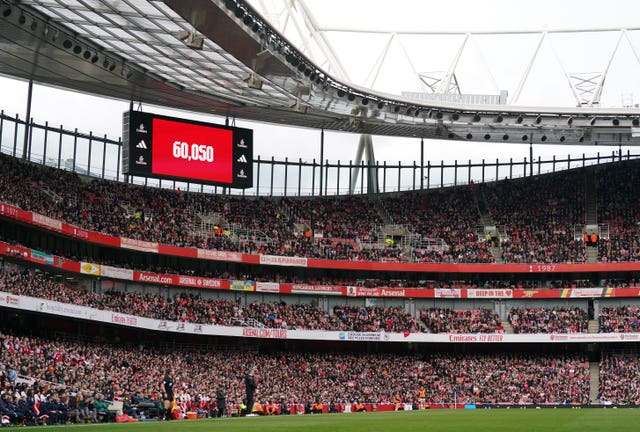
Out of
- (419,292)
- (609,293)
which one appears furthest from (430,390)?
(609,293)

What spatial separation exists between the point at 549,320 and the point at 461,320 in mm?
6072

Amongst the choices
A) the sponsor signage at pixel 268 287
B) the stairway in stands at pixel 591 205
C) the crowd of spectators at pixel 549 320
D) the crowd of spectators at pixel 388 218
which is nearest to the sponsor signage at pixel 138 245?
the crowd of spectators at pixel 388 218

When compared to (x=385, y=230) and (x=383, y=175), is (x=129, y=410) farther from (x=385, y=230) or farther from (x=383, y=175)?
(x=383, y=175)

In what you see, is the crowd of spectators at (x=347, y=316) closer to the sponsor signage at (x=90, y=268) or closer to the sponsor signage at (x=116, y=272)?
the sponsor signage at (x=116, y=272)

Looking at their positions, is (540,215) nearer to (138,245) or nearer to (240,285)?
(240,285)

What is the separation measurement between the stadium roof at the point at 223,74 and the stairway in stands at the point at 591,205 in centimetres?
586

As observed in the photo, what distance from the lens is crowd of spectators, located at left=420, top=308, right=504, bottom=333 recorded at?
63156 mm

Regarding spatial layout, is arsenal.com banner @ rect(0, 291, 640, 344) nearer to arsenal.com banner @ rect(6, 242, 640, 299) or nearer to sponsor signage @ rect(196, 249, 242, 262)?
arsenal.com banner @ rect(6, 242, 640, 299)

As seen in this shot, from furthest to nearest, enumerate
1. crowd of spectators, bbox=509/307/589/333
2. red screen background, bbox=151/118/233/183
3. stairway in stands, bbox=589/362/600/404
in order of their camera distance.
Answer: crowd of spectators, bbox=509/307/589/333 < stairway in stands, bbox=589/362/600/404 < red screen background, bbox=151/118/233/183

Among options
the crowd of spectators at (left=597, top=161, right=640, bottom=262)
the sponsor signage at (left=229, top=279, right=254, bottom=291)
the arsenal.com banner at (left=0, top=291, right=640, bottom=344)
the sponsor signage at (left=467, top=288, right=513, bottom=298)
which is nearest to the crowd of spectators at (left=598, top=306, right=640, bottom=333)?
the arsenal.com banner at (left=0, top=291, right=640, bottom=344)

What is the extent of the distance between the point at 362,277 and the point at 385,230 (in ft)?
16.3

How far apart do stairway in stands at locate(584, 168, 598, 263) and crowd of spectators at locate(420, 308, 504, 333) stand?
810cm

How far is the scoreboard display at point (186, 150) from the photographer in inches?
2159

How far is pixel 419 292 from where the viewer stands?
65.4 meters
